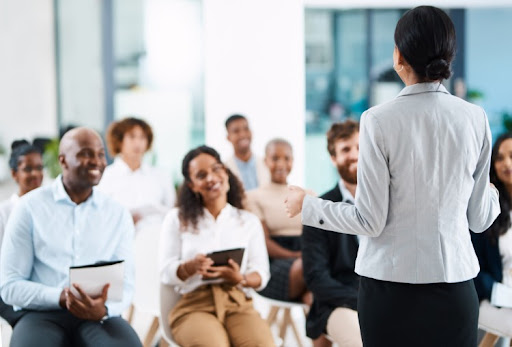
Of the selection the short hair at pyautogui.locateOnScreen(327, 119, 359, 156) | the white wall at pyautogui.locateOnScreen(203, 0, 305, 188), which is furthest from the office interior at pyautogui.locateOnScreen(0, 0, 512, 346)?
the short hair at pyautogui.locateOnScreen(327, 119, 359, 156)

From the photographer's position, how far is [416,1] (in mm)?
7336

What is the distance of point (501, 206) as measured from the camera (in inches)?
139

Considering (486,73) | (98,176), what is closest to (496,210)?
(98,176)

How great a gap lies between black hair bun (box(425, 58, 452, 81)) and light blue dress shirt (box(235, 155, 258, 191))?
10.9 feet

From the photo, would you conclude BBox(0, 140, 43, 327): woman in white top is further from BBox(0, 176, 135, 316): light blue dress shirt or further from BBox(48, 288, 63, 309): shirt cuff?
BBox(48, 288, 63, 309): shirt cuff

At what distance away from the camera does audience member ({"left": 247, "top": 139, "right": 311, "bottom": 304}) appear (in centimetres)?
380

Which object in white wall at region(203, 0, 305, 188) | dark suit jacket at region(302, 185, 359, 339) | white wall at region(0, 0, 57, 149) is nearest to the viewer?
dark suit jacket at region(302, 185, 359, 339)

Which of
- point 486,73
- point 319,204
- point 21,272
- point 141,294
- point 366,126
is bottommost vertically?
point 141,294

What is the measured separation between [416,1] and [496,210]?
565 cm

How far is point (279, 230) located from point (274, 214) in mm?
101

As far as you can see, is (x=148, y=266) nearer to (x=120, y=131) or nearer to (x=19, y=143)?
(x=19, y=143)

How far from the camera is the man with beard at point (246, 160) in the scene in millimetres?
5238

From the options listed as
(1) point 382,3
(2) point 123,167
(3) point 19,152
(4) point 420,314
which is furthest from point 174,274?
(1) point 382,3

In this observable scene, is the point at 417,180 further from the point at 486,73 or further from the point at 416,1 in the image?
the point at 486,73
